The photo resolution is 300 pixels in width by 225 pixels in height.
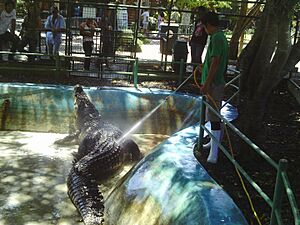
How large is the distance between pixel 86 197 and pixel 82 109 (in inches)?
130

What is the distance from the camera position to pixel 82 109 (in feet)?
28.0

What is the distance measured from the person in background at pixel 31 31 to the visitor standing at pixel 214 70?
6.46 meters

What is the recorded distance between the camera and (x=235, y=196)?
4324mm

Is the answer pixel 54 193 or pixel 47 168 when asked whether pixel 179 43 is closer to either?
pixel 47 168

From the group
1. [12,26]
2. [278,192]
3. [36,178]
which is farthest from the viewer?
[12,26]

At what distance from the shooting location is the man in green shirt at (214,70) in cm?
520

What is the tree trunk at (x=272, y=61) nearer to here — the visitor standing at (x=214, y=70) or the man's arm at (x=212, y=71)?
the visitor standing at (x=214, y=70)

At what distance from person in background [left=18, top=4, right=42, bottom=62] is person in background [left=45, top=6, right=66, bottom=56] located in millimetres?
313

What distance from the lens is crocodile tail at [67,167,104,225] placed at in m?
5.12

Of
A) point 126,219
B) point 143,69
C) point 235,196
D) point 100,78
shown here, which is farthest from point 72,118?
point 235,196

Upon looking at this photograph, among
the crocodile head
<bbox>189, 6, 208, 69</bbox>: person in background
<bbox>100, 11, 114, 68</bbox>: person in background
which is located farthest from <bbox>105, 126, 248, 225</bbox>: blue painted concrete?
<bbox>100, 11, 114, 68</bbox>: person in background

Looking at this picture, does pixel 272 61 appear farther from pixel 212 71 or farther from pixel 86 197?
pixel 86 197

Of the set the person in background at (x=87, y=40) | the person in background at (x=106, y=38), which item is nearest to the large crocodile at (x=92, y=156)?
the person in background at (x=87, y=40)

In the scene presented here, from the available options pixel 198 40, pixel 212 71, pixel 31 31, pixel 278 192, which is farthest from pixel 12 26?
pixel 278 192
